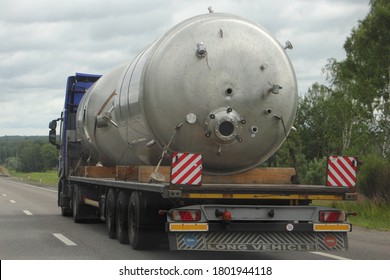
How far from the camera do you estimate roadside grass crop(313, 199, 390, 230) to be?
56.0ft

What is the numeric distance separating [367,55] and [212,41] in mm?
25944

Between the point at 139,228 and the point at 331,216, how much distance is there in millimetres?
2867

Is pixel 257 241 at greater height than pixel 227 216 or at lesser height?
lesser

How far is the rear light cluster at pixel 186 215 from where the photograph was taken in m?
9.33

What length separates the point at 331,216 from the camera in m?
9.87

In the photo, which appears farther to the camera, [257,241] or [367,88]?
[367,88]

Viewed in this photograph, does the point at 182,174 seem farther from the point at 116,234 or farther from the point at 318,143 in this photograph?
the point at 318,143

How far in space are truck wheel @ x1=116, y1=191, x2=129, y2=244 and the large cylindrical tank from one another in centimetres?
107

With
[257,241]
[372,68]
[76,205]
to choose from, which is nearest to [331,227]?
[257,241]

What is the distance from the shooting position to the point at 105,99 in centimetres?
1478

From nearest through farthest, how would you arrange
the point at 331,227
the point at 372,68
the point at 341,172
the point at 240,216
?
the point at 240,216 < the point at 331,227 < the point at 341,172 < the point at 372,68

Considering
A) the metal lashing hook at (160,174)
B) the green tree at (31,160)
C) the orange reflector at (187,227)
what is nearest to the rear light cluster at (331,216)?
the orange reflector at (187,227)

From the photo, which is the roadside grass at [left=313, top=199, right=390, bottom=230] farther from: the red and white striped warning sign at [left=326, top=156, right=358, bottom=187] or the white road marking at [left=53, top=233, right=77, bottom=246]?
the white road marking at [left=53, top=233, right=77, bottom=246]

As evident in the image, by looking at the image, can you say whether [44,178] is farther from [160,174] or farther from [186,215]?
[186,215]
